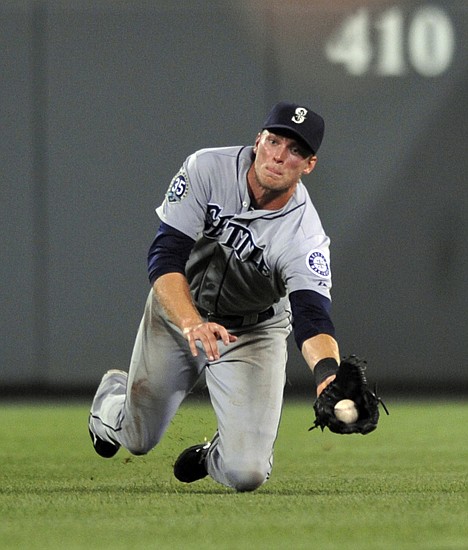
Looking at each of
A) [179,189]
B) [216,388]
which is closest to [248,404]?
[216,388]

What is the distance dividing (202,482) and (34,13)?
6679 millimetres

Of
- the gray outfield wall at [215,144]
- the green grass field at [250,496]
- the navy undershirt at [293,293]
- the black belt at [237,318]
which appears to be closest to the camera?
the green grass field at [250,496]

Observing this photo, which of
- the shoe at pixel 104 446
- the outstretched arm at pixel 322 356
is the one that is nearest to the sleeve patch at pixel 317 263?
the outstretched arm at pixel 322 356

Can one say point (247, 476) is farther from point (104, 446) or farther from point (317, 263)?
point (104, 446)

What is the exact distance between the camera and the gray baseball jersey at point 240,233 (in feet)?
19.4

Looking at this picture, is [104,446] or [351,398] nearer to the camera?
[351,398]

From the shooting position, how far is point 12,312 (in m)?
12.3

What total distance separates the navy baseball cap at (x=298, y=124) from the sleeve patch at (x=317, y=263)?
1.37 ft

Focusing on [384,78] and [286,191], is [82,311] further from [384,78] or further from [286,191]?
[286,191]

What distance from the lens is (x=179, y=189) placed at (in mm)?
6082

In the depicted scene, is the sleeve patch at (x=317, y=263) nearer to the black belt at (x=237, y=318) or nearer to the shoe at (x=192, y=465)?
the black belt at (x=237, y=318)

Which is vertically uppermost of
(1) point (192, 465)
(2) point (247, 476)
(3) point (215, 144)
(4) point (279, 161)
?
(4) point (279, 161)

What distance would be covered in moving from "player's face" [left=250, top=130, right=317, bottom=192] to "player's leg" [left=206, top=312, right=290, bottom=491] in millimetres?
854

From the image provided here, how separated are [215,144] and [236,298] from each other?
20.4 feet
